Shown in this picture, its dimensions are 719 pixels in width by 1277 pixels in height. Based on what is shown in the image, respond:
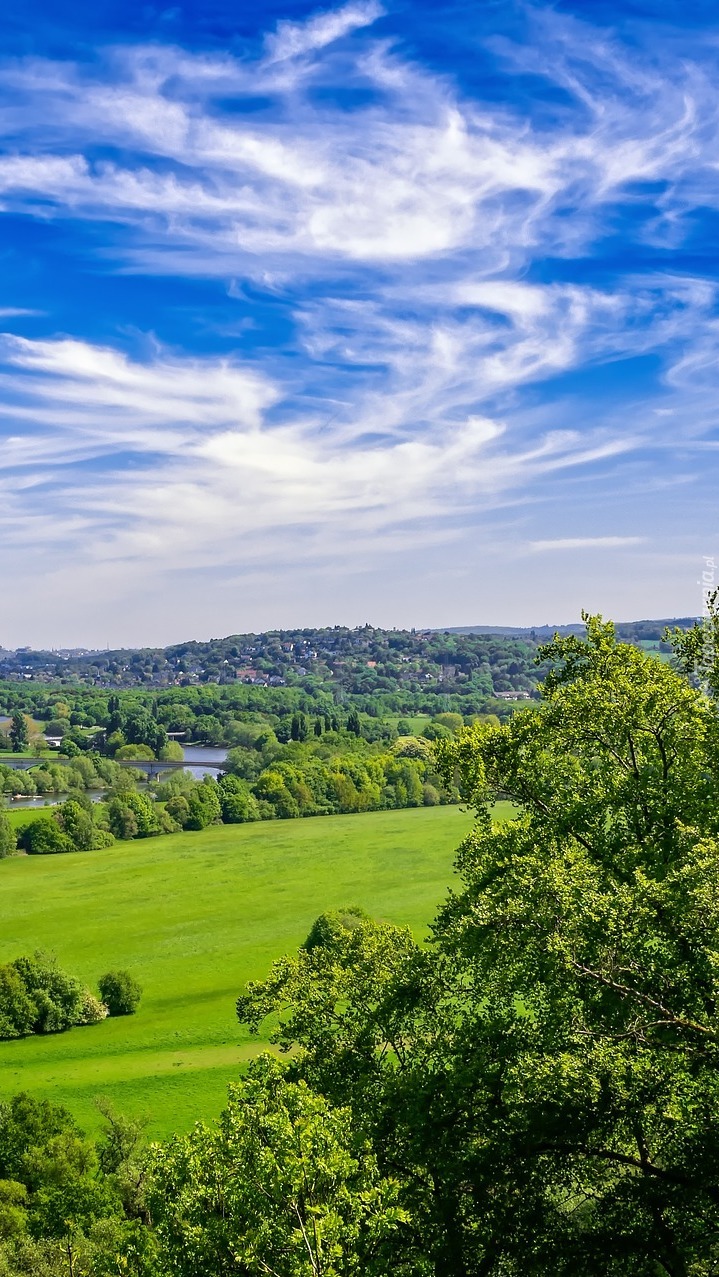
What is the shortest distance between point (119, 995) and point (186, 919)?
67.6 feet

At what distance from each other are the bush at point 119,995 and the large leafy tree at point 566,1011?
3861 cm

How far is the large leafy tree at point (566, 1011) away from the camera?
42.4 ft

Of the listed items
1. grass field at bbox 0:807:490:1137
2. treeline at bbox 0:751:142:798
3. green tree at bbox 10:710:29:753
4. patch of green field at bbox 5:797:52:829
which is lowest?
grass field at bbox 0:807:490:1137

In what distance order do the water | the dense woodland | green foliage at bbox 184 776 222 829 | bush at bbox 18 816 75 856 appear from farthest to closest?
the water < green foliage at bbox 184 776 222 829 < bush at bbox 18 816 75 856 < the dense woodland

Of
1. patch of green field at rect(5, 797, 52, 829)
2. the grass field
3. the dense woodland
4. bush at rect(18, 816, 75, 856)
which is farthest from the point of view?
patch of green field at rect(5, 797, 52, 829)

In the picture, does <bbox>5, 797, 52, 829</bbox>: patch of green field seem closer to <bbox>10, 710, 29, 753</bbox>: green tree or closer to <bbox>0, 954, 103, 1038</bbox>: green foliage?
<bbox>0, 954, 103, 1038</bbox>: green foliage

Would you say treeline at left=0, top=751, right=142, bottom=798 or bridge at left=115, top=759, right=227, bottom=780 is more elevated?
treeline at left=0, top=751, right=142, bottom=798

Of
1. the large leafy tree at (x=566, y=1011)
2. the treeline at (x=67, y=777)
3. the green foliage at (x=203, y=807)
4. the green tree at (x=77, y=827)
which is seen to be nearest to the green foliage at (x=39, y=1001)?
the large leafy tree at (x=566, y=1011)

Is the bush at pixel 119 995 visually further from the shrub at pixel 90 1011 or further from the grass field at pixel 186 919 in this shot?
the grass field at pixel 186 919

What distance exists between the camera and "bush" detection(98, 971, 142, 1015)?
54.4 metres

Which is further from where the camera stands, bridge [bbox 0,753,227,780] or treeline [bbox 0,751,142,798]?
bridge [bbox 0,753,227,780]

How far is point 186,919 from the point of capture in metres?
74.9

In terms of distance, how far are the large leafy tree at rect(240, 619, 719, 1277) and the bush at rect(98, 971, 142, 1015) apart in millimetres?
38612

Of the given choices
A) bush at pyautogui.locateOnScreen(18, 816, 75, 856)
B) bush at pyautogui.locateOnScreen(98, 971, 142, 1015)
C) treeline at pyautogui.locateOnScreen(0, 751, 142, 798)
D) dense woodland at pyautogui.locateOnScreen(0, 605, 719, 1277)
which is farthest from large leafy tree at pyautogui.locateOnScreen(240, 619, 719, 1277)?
treeline at pyautogui.locateOnScreen(0, 751, 142, 798)
